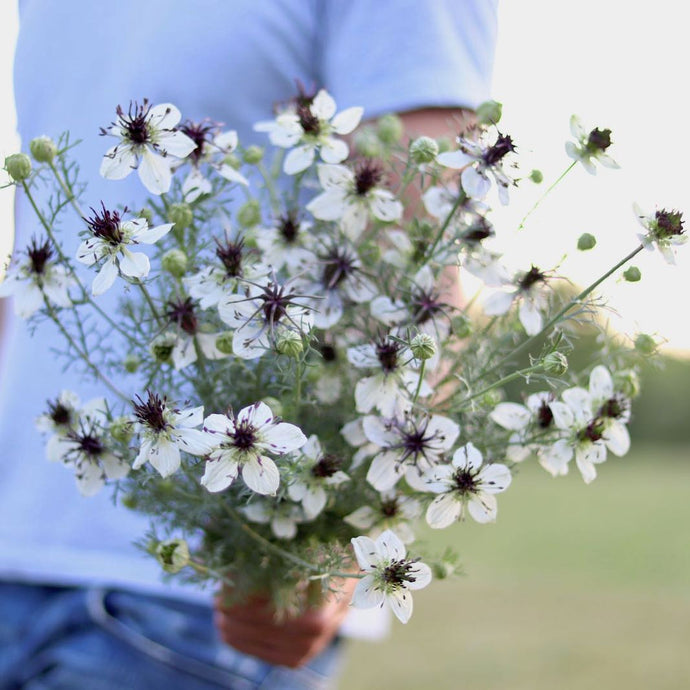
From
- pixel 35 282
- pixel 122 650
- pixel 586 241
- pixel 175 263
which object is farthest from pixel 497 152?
pixel 122 650

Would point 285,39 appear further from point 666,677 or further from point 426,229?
point 666,677

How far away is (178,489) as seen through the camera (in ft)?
2.15

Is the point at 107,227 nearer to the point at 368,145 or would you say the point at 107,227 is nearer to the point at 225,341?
the point at 225,341

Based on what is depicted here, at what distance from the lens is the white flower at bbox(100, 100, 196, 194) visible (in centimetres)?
56

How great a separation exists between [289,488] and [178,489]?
12 centimetres

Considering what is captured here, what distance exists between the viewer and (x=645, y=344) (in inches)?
25.0

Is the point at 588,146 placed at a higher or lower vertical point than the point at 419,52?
lower

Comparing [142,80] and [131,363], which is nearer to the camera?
[131,363]

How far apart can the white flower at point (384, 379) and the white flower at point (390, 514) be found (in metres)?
0.08

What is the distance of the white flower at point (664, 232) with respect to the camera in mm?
576

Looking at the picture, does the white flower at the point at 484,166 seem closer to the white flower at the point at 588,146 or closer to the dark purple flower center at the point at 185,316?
the white flower at the point at 588,146

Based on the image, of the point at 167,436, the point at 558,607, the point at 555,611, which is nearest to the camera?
the point at 167,436

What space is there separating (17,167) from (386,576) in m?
0.34

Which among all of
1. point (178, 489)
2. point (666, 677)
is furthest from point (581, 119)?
point (666, 677)
